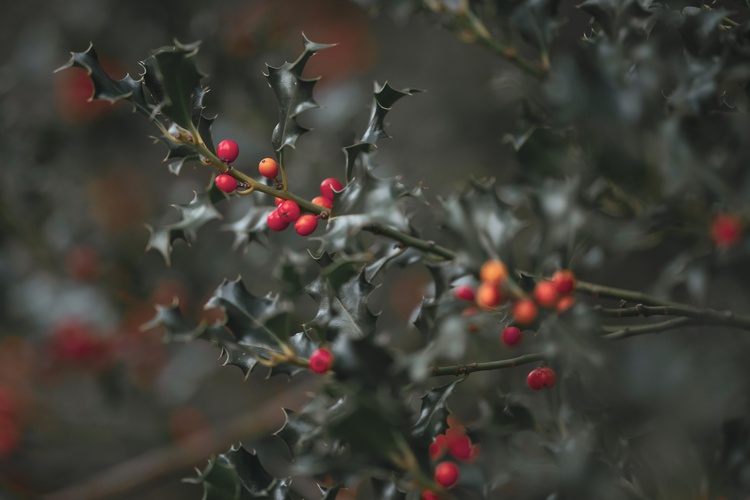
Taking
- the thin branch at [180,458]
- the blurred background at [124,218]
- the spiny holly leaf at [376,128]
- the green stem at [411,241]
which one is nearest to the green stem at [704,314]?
the green stem at [411,241]

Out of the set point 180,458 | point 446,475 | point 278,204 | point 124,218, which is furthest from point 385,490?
point 124,218

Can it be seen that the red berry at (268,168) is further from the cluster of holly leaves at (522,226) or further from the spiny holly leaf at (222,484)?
the spiny holly leaf at (222,484)

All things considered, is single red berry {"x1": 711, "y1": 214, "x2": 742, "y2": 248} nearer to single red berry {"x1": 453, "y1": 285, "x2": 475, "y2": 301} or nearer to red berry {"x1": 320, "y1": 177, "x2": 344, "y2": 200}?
single red berry {"x1": 453, "y1": 285, "x2": 475, "y2": 301}

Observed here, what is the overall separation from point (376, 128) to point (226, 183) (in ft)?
0.48

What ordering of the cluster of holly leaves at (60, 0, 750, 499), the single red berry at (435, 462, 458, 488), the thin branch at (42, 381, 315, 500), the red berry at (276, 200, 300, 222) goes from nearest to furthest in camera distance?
the cluster of holly leaves at (60, 0, 750, 499) → the single red berry at (435, 462, 458, 488) → the red berry at (276, 200, 300, 222) → the thin branch at (42, 381, 315, 500)

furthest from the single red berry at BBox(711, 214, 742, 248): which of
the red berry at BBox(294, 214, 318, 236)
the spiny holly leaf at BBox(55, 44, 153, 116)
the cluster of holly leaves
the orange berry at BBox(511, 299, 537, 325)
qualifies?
the spiny holly leaf at BBox(55, 44, 153, 116)

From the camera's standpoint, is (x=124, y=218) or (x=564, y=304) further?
(x=124, y=218)

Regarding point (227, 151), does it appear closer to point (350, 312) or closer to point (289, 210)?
point (289, 210)

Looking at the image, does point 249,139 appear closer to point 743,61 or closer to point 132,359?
point 132,359

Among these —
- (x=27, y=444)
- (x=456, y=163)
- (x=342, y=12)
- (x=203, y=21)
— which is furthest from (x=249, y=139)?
(x=342, y=12)

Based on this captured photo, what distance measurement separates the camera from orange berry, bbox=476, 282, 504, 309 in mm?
459

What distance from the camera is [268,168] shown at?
2.23 ft

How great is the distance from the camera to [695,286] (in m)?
0.48

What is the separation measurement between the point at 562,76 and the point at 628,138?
0.05m
